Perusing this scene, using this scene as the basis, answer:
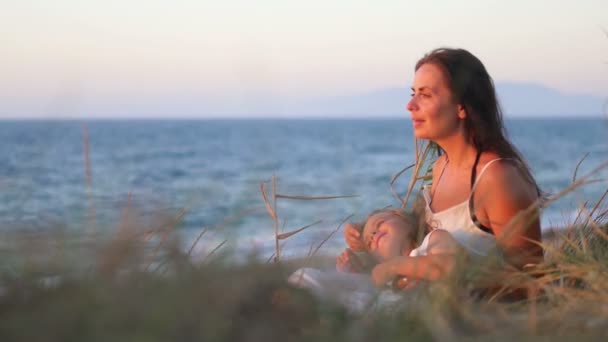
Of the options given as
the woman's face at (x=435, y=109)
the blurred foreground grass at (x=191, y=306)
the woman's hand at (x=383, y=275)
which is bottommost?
the woman's hand at (x=383, y=275)

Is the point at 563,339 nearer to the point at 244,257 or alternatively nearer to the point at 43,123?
the point at 244,257

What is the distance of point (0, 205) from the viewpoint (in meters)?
1.85

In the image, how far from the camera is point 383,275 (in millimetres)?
2430

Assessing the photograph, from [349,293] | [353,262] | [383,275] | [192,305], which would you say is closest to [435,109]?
[353,262]

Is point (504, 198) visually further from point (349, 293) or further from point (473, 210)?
point (349, 293)

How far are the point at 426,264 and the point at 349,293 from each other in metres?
0.59

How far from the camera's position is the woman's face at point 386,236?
123 inches

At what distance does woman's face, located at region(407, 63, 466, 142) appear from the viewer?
3.24 metres

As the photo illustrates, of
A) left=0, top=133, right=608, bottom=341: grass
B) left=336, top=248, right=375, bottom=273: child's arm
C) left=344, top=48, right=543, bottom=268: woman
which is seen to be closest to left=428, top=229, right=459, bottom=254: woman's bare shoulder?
left=344, top=48, right=543, bottom=268: woman

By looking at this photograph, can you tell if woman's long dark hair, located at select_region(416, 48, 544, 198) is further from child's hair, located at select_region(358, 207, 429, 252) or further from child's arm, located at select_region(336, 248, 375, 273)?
child's arm, located at select_region(336, 248, 375, 273)

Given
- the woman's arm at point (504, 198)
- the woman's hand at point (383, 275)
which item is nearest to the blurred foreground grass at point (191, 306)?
the woman's hand at point (383, 275)

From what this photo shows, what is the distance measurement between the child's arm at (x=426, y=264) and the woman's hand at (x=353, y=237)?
26.8 inches

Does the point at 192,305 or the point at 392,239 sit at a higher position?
the point at 192,305

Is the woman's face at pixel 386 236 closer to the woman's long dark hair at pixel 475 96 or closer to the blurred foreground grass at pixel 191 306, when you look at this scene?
the woman's long dark hair at pixel 475 96
